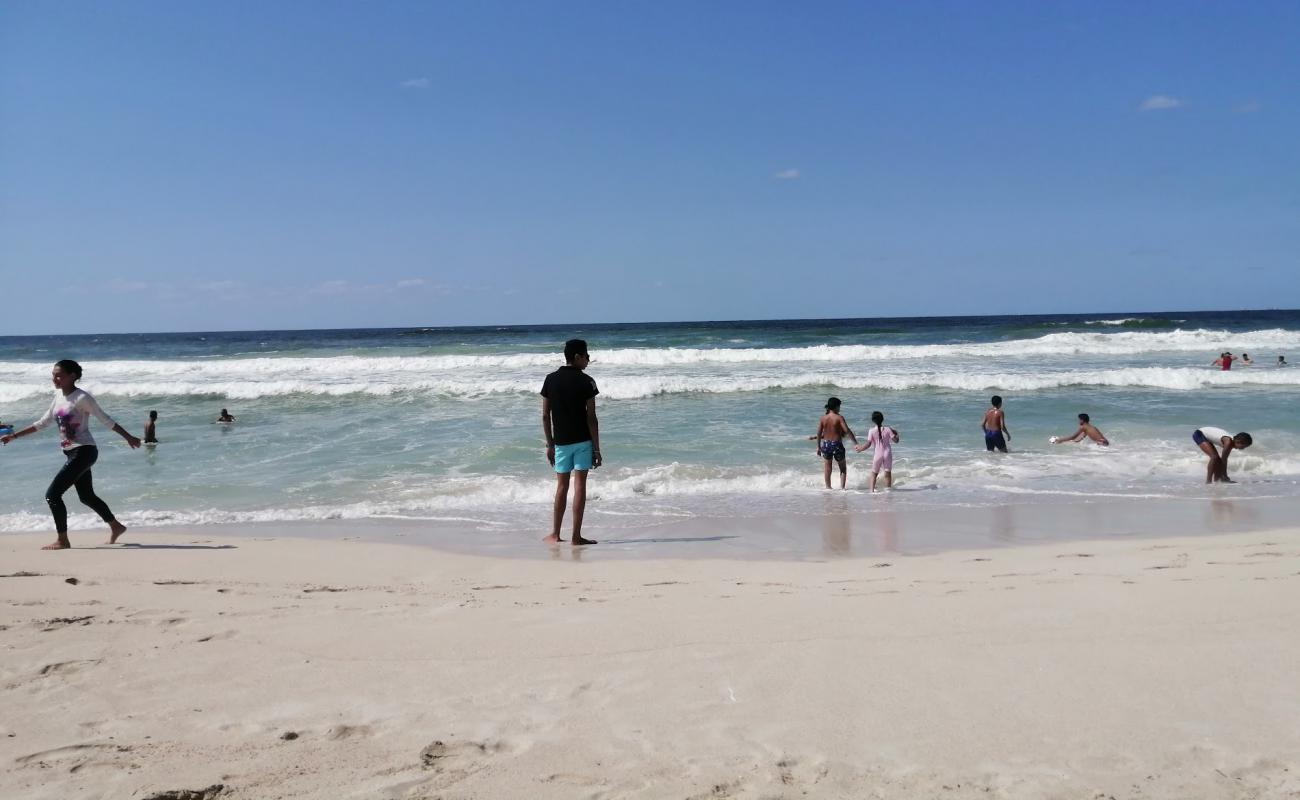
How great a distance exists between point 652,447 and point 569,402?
630 cm

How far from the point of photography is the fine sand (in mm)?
2682

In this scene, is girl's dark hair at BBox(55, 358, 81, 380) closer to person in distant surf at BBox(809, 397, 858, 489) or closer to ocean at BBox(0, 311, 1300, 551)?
ocean at BBox(0, 311, 1300, 551)

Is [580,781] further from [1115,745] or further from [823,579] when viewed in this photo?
[823,579]

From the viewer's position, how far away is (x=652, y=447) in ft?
44.0

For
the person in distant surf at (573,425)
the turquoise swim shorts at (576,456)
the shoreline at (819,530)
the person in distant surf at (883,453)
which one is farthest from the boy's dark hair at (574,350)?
the person in distant surf at (883,453)

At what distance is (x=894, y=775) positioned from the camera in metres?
2.63

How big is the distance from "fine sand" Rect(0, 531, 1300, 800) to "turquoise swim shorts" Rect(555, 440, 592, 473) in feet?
6.60

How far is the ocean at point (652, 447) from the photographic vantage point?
31.6 feet

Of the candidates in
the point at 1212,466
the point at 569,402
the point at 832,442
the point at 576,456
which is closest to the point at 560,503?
the point at 576,456

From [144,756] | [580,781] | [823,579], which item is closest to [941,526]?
[823,579]

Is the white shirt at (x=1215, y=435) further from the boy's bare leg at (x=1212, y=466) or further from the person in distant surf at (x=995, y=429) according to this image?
the person in distant surf at (x=995, y=429)

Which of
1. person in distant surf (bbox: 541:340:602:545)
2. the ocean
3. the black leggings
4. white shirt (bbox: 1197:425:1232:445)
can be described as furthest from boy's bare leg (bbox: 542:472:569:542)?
white shirt (bbox: 1197:425:1232:445)

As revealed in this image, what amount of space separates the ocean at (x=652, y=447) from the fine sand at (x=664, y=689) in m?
3.54

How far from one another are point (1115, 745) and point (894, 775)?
2.70ft
